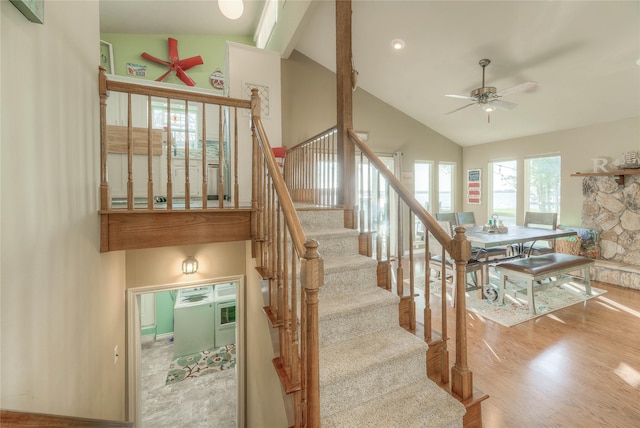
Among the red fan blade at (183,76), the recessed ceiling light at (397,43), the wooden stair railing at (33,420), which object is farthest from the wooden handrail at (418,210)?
the red fan blade at (183,76)

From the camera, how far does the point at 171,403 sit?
3.62 metres

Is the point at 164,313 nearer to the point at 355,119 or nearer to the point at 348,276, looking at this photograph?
the point at 348,276

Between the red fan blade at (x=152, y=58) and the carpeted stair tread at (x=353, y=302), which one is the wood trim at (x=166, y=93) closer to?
the carpeted stair tread at (x=353, y=302)

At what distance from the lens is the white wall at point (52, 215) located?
38.6 inches

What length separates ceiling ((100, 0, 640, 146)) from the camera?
10.8 ft

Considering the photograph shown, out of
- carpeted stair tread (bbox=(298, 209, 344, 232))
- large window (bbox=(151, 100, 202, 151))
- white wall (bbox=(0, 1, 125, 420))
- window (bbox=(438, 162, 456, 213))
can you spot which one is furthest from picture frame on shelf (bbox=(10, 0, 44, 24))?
window (bbox=(438, 162, 456, 213))

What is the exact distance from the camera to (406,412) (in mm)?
1483

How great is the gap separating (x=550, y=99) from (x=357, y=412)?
5534 mm

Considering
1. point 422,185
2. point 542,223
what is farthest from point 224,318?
point 542,223

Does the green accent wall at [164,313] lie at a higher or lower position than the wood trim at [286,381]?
lower

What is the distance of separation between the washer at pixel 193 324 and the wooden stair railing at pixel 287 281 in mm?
3021

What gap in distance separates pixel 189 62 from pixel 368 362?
529 cm

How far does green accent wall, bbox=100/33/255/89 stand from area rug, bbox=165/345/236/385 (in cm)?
463

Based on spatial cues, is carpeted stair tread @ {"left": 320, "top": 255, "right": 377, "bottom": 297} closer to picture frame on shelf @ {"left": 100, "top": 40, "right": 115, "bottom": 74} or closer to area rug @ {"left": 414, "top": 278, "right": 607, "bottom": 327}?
area rug @ {"left": 414, "top": 278, "right": 607, "bottom": 327}
